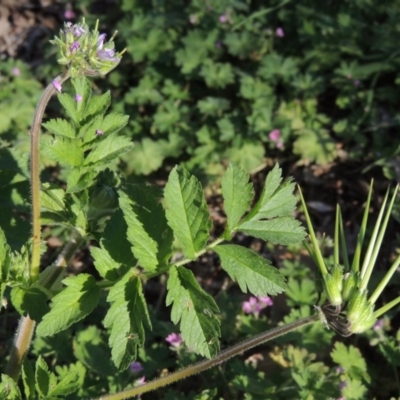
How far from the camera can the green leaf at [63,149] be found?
1.84 meters

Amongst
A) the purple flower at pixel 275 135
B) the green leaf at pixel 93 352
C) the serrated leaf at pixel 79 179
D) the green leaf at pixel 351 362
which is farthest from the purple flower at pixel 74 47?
the purple flower at pixel 275 135

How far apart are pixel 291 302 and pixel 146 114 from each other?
6.14 feet

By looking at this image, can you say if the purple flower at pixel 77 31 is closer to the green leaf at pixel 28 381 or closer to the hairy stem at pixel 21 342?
the hairy stem at pixel 21 342

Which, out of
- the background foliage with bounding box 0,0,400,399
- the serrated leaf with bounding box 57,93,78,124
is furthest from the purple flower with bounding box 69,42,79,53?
the background foliage with bounding box 0,0,400,399

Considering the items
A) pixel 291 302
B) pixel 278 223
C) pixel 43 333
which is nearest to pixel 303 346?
pixel 291 302

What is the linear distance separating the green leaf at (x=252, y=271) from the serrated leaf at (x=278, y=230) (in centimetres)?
6

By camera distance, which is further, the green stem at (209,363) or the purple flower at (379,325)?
the purple flower at (379,325)

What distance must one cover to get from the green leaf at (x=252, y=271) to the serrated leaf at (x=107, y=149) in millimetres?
453

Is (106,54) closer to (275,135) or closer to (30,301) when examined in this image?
(30,301)

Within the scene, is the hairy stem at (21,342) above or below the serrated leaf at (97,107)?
below

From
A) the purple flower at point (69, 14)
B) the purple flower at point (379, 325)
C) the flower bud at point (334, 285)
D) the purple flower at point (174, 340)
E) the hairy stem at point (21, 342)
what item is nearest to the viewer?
the flower bud at point (334, 285)

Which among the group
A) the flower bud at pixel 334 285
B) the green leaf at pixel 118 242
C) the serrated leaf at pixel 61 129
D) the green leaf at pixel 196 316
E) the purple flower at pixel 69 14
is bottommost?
the green leaf at pixel 196 316

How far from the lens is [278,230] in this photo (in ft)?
5.76

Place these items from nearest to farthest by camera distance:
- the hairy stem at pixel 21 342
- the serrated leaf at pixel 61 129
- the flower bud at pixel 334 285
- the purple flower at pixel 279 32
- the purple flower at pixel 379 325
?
the flower bud at pixel 334 285 < the serrated leaf at pixel 61 129 < the hairy stem at pixel 21 342 < the purple flower at pixel 379 325 < the purple flower at pixel 279 32
